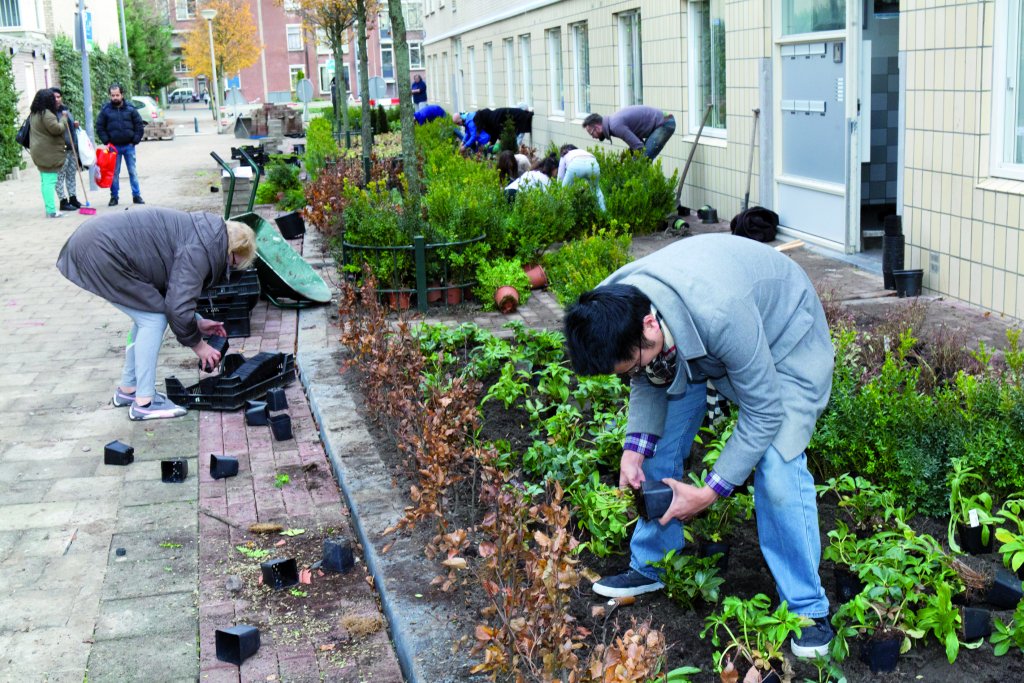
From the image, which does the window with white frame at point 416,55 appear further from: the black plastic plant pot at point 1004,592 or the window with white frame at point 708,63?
the black plastic plant pot at point 1004,592

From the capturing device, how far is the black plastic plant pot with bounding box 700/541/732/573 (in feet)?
12.9

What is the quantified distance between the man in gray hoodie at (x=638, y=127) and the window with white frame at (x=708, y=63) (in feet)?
1.22

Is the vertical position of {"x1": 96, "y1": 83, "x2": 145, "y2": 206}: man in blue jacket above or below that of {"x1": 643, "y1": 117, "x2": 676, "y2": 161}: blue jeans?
above

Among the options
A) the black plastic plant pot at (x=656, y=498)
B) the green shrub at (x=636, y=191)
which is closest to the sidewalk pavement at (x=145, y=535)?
the black plastic plant pot at (x=656, y=498)

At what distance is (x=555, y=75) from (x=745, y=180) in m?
10.1

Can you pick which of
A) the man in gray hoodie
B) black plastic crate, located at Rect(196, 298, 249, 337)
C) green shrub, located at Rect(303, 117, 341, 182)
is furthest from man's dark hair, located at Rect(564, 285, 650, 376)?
green shrub, located at Rect(303, 117, 341, 182)

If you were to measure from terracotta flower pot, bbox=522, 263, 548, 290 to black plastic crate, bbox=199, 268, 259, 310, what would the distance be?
2.28m

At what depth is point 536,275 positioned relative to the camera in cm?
966

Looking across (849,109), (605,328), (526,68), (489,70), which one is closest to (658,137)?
(849,109)

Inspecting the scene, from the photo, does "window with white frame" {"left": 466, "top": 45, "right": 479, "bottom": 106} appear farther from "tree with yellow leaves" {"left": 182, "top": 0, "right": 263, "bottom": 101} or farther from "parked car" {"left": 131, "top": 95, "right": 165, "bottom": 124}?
"tree with yellow leaves" {"left": 182, "top": 0, "right": 263, "bottom": 101}

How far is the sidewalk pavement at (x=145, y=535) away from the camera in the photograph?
159 inches

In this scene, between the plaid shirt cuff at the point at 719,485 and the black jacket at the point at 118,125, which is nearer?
the plaid shirt cuff at the point at 719,485

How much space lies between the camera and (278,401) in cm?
686

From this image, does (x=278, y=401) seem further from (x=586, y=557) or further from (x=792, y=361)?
(x=792, y=361)
